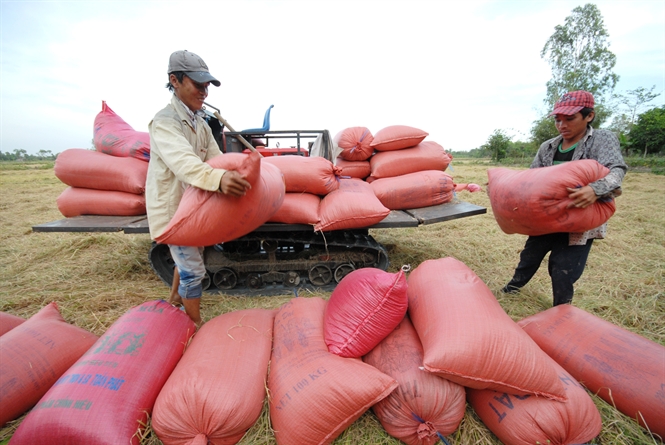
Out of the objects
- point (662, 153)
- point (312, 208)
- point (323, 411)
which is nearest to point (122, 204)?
point (312, 208)

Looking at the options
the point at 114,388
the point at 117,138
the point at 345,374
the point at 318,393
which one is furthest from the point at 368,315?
the point at 117,138

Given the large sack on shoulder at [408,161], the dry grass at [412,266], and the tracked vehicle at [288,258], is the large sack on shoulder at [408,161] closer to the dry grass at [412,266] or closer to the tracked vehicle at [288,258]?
the tracked vehicle at [288,258]

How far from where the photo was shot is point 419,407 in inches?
55.7

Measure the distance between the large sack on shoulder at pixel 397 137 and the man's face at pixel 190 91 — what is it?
Answer: 225 cm

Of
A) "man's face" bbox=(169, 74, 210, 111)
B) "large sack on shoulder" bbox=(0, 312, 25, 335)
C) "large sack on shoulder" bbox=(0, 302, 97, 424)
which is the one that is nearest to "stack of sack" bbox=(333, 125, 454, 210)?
"man's face" bbox=(169, 74, 210, 111)

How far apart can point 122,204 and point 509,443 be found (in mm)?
3704

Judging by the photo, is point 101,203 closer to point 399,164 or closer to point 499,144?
point 399,164

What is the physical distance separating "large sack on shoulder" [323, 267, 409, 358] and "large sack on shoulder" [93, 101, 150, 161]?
282cm

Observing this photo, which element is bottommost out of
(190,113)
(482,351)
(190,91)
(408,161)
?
(482,351)

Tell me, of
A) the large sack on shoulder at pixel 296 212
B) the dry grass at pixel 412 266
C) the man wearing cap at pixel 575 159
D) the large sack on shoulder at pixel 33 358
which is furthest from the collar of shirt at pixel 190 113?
the man wearing cap at pixel 575 159

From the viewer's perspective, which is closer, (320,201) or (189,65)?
(189,65)

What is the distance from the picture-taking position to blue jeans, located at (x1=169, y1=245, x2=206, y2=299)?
2.16 meters

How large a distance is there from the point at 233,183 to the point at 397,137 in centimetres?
266

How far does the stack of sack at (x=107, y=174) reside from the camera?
3074 millimetres
